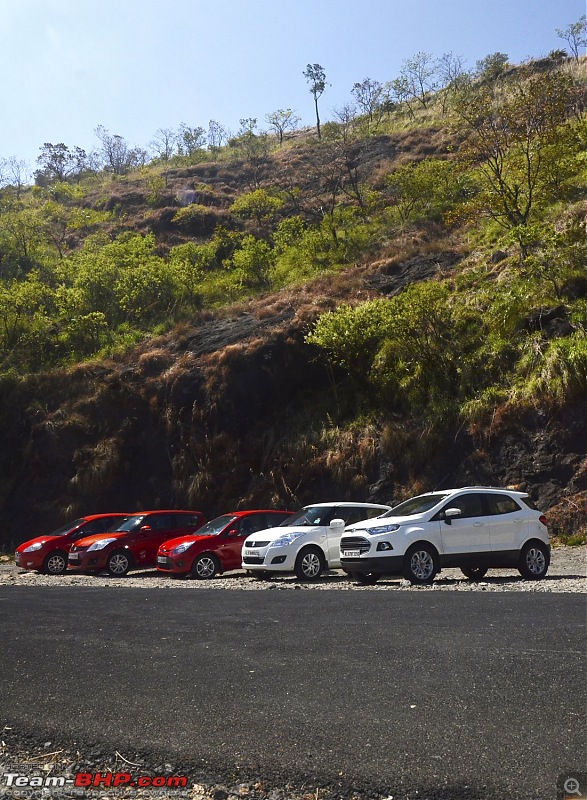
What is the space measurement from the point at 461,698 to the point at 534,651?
5.48 feet

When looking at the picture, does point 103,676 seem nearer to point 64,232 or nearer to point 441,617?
point 441,617

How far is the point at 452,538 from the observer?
14328 mm

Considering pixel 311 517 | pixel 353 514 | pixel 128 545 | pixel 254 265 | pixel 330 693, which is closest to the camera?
pixel 330 693

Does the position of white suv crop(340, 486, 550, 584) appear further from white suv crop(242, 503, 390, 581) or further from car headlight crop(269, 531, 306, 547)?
car headlight crop(269, 531, 306, 547)

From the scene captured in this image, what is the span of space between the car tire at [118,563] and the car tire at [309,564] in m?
6.07

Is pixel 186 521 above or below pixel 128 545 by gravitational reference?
above

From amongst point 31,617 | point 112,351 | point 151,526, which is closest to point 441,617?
point 31,617

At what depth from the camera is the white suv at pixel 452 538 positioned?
14.1m

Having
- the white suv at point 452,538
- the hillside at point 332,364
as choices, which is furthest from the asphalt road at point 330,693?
the hillside at point 332,364

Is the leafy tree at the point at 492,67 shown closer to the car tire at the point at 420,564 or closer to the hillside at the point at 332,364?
the hillside at the point at 332,364

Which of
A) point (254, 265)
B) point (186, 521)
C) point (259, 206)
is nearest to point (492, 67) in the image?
point (259, 206)

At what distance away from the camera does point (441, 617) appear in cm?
894

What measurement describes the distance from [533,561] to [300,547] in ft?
16.1

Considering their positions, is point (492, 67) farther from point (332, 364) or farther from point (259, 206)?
point (332, 364)
